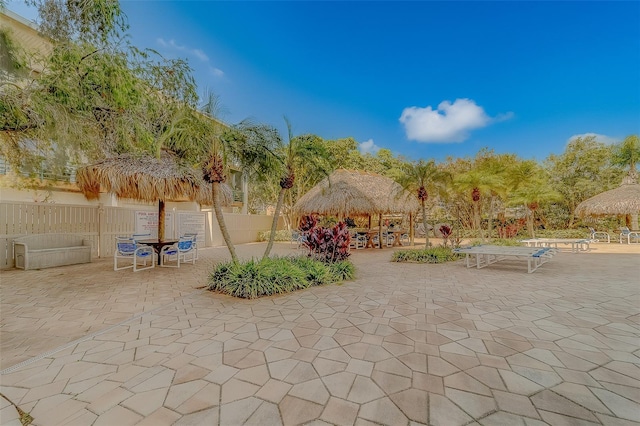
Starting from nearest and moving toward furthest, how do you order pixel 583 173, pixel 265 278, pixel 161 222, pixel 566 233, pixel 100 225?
pixel 265 278, pixel 161 222, pixel 100 225, pixel 566 233, pixel 583 173

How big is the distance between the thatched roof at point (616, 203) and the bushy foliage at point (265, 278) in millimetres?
18042

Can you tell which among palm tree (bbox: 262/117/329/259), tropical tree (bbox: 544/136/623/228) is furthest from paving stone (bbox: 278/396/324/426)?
tropical tree (bbox: 544/136/623/228)

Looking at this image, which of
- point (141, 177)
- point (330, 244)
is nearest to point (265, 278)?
point (330, 244)

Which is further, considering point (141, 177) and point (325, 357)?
point (141, 177)

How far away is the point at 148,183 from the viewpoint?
25.5 feet

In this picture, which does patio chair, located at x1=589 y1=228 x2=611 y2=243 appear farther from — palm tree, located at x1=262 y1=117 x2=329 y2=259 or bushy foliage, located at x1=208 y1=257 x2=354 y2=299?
bushy foliage, located at x1=208 y1=257 x2=354 y2=299

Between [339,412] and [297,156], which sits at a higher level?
[297,156]

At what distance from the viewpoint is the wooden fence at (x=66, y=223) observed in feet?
27.0

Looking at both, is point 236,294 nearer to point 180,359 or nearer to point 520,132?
point 180,359

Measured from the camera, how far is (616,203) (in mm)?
15734

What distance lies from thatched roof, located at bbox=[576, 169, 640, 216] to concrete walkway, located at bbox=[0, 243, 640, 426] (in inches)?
571

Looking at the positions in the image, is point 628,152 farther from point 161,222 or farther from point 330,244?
point 161,222

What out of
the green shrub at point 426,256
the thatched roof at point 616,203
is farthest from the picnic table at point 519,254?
the thatched roof at point 616,203

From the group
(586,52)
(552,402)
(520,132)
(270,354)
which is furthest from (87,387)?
(520,132)
